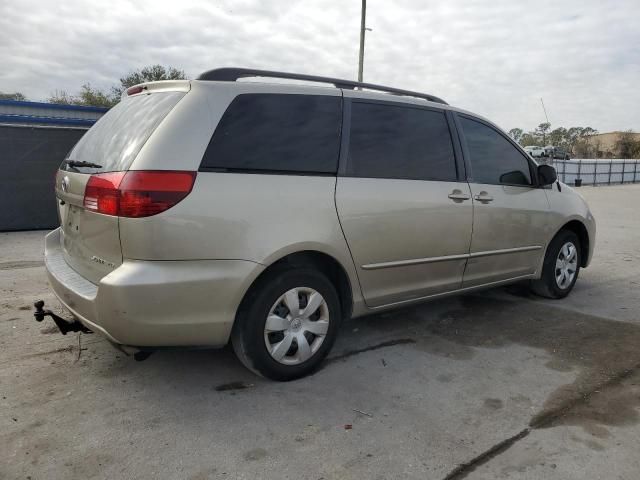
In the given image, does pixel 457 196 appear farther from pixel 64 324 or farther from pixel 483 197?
pixel 64 324

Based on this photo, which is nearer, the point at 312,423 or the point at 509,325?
the point at 312,423

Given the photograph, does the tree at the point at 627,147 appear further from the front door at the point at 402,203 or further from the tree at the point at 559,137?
the front door at the point at 402,203

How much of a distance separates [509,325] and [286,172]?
2540 millimetres

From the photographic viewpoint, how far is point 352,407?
2.93m

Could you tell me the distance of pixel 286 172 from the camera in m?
3.06

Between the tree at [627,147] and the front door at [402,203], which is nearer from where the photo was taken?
the front door at [402,203]

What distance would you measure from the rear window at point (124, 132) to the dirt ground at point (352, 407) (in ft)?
4.35

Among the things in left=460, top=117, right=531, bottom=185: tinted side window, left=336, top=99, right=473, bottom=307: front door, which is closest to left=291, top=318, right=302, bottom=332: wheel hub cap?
left=336, top=99, right=473, bottom=307: front door

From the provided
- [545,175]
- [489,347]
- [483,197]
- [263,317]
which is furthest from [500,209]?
[263,317]

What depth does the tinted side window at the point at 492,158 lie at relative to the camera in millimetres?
4211

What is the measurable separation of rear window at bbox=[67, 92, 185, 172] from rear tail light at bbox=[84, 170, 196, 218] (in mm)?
119

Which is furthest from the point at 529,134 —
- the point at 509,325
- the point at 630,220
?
the point at 509,325

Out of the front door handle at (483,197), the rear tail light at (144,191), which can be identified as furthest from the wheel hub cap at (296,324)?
the front door handle at (483,197)

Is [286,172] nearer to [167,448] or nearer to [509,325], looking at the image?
[167,448]
